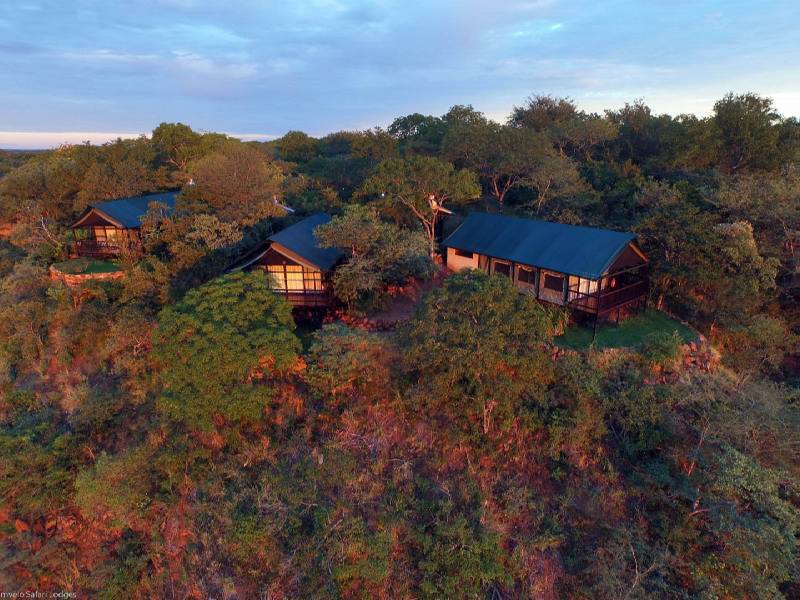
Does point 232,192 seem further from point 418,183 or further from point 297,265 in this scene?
point 418,183

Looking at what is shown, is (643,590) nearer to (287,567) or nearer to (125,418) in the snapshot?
(287,567)

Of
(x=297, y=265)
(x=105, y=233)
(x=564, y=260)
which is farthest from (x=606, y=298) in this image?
(x=105, y=233)

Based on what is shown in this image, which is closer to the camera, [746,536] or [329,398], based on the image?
[746,536]

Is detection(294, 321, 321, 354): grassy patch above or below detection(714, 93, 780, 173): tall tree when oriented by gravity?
below

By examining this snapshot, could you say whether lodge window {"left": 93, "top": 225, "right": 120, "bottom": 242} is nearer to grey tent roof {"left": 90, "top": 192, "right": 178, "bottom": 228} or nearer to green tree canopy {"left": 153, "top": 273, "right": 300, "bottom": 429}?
grey tent roof {"left": 90, "top": 192, "right": 178, "bottom": 228}

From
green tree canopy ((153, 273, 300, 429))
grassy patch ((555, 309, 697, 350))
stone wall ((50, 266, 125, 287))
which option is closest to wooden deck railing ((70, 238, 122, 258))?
stone wall ((50, 266, 125, 287))

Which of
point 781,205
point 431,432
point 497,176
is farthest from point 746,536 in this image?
point 497,176
